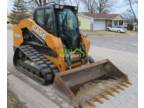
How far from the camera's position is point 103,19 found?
35031mm

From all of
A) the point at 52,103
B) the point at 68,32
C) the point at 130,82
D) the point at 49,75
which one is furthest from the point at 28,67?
the point at 130,82

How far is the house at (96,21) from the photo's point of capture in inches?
1273

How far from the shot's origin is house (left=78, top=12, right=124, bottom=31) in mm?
32344

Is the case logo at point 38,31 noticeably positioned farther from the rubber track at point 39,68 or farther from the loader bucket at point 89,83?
the loader bucket at point 89,83

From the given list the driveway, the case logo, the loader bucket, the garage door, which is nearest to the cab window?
the case logo

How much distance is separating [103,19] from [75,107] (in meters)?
32.0

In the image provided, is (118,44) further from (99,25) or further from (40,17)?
(99,25)

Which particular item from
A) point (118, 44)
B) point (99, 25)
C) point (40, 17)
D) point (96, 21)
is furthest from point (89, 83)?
point (99, 25)

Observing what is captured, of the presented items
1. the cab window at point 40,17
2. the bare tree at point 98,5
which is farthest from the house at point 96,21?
the cab window at point 40,17

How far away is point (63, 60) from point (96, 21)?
29.4 metres

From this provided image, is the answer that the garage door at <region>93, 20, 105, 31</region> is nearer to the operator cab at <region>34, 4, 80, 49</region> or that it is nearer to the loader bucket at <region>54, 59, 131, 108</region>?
the operator cab at <region>34, 4, 80, 49</region>

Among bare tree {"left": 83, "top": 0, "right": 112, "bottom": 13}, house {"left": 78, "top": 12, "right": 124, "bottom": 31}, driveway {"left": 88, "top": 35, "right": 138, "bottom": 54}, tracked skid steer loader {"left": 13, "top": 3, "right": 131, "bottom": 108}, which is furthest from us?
bare tree {"left": 83, "top": 0, "right": 112, "bottom": 13}

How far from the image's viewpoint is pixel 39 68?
535 cm
